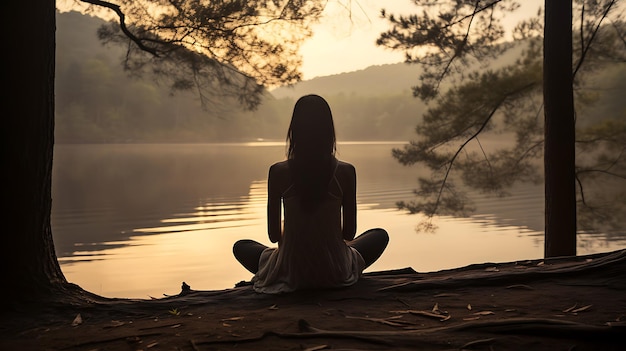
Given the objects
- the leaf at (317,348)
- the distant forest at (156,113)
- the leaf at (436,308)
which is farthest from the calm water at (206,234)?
the distant forest at (156,113)

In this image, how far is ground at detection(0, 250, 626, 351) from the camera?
2498 mm

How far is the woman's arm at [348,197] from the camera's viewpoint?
3.26 m

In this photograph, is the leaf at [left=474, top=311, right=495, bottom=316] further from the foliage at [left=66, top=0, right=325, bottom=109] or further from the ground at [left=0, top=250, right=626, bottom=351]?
the foliage at [left=66, top=0, right=325, bottom=109]

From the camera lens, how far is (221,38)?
5621 millimetres

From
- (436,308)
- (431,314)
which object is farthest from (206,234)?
(431,314)

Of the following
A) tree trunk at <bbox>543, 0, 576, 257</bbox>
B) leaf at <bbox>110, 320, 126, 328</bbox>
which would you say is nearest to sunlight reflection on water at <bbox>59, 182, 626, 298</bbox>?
tree trunk at <bbox>543, 0, 576, 257</bbox>

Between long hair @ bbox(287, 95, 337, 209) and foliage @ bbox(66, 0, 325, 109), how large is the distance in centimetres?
266

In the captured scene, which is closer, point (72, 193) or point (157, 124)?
point (72, 193)

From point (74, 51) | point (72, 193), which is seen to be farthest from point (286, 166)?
point (74, 51)

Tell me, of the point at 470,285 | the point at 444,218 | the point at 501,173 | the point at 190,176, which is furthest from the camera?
the point at 190,176

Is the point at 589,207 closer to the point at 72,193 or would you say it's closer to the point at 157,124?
the point at 72,193

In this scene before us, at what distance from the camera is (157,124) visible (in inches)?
2381

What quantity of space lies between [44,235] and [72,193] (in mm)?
18406

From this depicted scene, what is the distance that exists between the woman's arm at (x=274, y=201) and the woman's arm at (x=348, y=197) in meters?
0.36
